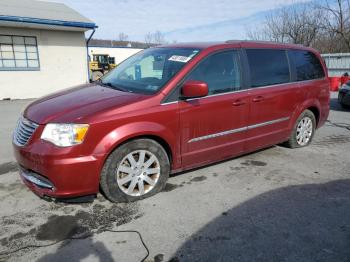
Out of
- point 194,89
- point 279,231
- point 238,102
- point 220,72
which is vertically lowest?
point 279,231

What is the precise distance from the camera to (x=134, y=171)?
12.0 ft

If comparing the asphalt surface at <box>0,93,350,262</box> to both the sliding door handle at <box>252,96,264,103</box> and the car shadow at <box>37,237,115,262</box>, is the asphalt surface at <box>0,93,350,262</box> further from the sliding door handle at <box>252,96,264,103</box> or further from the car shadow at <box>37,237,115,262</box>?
the sliding door handle at <box>252,96,264,103</box>

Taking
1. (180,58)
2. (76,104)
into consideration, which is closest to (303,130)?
(180,58)

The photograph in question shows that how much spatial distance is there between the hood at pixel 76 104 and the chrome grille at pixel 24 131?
0.06 metres

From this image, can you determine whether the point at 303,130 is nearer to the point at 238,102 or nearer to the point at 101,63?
the point at 238,102

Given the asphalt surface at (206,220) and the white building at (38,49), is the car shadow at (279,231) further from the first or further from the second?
the white building at (38,49)

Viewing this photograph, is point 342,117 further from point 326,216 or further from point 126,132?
point 126,132

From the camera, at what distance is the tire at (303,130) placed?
5582 millimetres

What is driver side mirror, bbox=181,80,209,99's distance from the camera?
12.1 feet

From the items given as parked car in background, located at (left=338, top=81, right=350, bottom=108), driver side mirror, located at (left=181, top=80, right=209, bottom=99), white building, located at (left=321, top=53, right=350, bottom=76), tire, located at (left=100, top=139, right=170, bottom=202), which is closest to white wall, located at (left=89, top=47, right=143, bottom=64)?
white building, located at (left=321, top=53, right=350, bottom=76)

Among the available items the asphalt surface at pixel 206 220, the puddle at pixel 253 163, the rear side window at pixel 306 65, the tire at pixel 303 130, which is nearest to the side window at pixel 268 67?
the rear side window at pixel 306 65

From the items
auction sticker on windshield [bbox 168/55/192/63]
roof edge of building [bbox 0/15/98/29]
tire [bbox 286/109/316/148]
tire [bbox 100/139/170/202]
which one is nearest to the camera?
tire [bbox 100/139/170/202]

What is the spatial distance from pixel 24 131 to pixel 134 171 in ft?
4.27

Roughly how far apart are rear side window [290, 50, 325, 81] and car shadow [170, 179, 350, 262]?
2.28 meters
